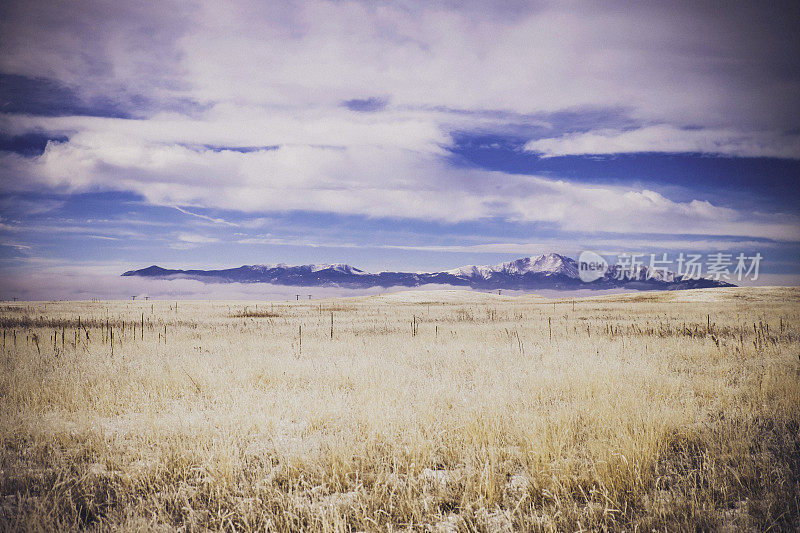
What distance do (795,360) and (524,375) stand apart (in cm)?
713

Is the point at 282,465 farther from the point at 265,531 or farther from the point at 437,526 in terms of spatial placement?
the point at 437,526

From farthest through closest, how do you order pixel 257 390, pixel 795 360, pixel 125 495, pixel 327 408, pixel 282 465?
pixel 795 360, pixel 257 390, pixel 327 408, pixel 282 465, pixel 125 495

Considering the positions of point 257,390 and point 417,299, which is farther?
point 417,299

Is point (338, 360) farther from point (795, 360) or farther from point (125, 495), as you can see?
point (795, 360)

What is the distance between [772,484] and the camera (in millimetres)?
3830

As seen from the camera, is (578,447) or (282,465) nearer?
(282,465)

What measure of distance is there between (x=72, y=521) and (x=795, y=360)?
1410 cm

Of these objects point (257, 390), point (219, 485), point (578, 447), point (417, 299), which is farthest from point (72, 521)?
point (417, 299)

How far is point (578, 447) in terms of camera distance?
486cm

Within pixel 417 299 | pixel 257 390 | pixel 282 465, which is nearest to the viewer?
pixel 282 465

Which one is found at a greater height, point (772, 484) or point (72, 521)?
point (772, 484)

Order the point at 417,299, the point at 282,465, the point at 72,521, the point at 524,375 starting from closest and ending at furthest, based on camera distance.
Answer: the point at 72,521, the point at 282,465, the point at 524,375, the point at 417,299

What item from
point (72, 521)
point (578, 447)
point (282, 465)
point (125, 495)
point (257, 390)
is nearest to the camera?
point (72, 521)

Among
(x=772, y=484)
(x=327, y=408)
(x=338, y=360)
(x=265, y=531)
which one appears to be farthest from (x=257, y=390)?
(x=772, y=484)
